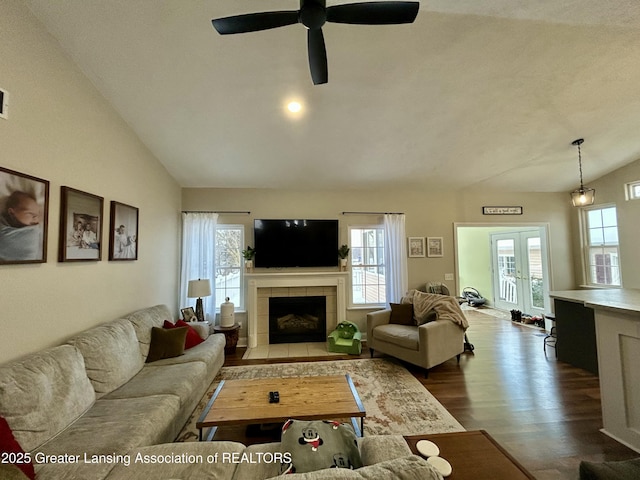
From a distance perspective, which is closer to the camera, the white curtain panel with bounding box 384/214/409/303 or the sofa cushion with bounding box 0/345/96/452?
the sofa cushion with bounding box 0/345/96/452

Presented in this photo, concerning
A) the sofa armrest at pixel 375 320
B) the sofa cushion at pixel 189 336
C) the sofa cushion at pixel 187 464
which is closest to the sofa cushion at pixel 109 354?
the sofa cushion at pixel 189 336

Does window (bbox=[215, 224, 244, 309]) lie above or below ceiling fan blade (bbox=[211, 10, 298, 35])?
below

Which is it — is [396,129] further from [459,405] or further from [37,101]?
[37,101]

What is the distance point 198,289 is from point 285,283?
1325 millimetres

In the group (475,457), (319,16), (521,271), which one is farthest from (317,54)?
(521,271)

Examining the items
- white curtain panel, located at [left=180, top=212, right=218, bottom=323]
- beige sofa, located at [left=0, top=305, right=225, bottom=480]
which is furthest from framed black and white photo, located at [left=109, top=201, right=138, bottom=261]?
white curtain panel, located at [left=180, top=212, right=218, bottom=323]

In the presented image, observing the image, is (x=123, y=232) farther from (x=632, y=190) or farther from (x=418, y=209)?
(x=632, y=190)

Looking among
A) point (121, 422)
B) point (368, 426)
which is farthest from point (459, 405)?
point (121, 422)

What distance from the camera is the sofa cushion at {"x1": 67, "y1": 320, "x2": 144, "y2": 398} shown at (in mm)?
2111

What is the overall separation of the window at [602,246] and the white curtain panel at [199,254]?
276 inches

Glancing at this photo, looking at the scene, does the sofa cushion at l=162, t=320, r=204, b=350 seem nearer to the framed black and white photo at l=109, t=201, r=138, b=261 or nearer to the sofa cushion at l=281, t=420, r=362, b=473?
the framed black and white photo at l=109, t=201, r=138, b=261

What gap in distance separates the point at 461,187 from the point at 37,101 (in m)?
5.61

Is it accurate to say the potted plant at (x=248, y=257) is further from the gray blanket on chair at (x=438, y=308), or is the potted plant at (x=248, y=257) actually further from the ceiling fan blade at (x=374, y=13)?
the ceiling fan blade at (x=374, y=13)

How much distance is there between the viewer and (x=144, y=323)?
2947 mm
